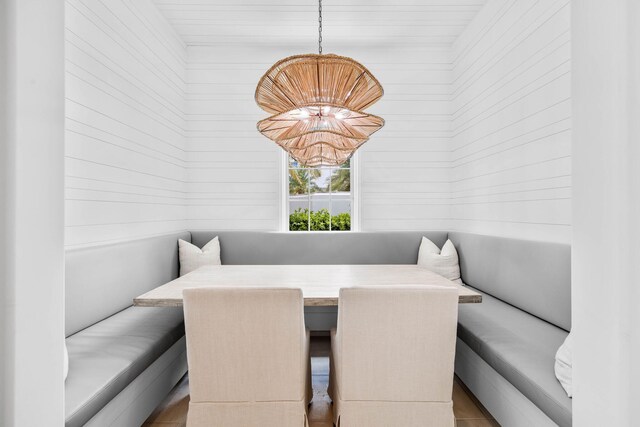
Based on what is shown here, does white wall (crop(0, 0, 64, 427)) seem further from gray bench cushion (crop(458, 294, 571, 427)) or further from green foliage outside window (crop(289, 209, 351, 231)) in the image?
green foliage outside window (crop(289, 209, 351, 231))

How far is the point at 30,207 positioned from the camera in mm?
539

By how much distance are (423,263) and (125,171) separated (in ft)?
8.47

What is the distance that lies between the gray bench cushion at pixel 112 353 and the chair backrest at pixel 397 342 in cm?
95

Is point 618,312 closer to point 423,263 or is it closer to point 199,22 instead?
point 423,263

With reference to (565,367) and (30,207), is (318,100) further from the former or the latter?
(565,367)

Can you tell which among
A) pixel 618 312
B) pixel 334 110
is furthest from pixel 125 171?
pixel 618 312

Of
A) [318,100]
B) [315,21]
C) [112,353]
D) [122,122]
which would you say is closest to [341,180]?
[315,21]

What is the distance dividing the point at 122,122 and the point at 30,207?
89.5 inches

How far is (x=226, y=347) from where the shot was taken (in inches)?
54.9

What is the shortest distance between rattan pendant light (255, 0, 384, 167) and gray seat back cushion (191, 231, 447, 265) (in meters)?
1.33

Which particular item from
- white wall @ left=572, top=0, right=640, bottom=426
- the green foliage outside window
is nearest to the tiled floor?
white wall @ left=572, top=0, right=640, bottom=426

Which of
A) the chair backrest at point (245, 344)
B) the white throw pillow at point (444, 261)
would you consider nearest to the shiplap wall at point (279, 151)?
the white throw pillow at point (444, 261)

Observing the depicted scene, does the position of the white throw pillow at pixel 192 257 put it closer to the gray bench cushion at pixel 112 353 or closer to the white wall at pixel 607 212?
the gray bench cushion at pixel 112 353

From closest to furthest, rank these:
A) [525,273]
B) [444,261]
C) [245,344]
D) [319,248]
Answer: [245,344], [525,273], [444,261], [319,248]
